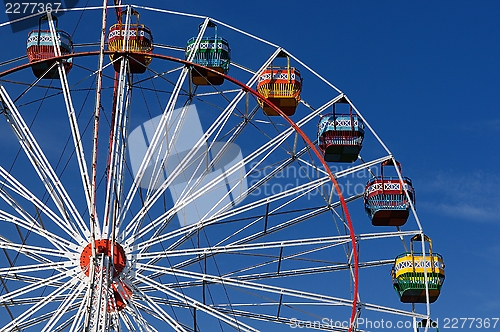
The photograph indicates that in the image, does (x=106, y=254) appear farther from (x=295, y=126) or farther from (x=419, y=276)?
(x=419, y=276)

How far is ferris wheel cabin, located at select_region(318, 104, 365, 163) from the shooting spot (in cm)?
2838

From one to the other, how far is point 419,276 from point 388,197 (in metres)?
2.12

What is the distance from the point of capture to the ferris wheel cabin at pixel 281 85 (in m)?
28.2

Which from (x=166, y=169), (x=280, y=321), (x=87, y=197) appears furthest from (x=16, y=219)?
(x=280, y=321)

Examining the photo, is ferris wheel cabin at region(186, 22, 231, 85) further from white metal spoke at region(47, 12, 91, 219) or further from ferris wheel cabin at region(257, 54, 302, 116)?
white metal spoke at region(47, 12, 91, 219)

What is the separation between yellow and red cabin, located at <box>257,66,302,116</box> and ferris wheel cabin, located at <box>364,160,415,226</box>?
2718 millimetres

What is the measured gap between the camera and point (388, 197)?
27.7 metres

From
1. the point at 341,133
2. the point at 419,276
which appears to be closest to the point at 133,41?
the point at 341,133

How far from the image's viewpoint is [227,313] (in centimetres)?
2559

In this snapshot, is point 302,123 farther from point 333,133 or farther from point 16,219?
point 16,219

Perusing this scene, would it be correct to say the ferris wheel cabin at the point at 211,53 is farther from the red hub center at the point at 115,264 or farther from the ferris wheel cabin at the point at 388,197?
the red hub center at the point at 115,264

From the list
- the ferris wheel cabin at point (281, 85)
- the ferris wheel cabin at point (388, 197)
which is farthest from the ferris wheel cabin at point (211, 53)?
the ferris wheel cabin at point (388, 197)

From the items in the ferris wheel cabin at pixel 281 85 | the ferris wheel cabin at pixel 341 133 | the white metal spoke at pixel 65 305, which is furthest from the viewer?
the ferris wheel cabin at pixel 341 133

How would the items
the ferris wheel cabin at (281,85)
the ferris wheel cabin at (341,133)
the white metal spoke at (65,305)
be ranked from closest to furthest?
the white metal spoke at (65,305) < the ferris wheel cabin at (281,85) < the ferris wheel cabin at (341,133)
